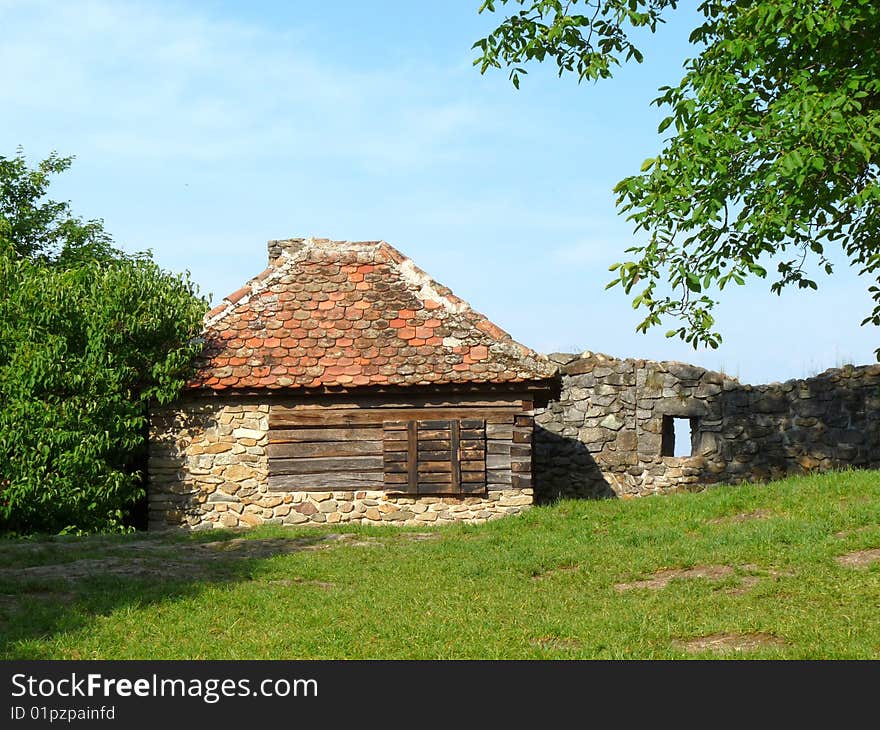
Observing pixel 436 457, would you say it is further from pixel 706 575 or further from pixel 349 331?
pixel 706 575

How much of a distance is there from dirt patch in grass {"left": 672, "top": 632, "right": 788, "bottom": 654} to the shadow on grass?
19.1ft

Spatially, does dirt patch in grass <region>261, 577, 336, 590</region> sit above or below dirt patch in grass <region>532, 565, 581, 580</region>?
below

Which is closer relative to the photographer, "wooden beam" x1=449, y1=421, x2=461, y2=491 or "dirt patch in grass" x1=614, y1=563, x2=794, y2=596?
"dirt patch in grass" x1=614, y1=563, x2=794, y2=596

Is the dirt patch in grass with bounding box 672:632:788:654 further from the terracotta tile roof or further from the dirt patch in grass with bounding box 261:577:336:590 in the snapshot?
the terracotta tile roof

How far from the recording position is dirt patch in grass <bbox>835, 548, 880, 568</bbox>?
1189 centimetres

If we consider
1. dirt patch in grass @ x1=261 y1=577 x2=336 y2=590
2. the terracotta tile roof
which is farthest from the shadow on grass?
the terracotta tile roof

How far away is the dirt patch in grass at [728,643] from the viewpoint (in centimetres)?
904

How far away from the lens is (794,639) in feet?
30.1

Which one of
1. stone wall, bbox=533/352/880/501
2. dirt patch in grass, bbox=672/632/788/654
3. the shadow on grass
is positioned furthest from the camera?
stone wall, bbox=533/352/880/501

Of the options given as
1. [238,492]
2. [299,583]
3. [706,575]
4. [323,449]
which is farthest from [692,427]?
[299,583]

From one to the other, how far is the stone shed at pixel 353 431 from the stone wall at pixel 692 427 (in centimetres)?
523

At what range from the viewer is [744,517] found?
16.2 m

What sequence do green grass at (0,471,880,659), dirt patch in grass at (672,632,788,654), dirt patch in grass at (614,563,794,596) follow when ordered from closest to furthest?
1. dirt patch in grass at (672,632,788,654)
2. green grass at (0,471,880,659)
3. dirt patch in grass at (614,563,794,596)
